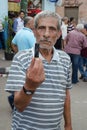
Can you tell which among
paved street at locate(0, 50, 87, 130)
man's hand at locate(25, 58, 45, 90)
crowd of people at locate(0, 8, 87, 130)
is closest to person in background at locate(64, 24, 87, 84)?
paved street at locate(0, 50, 87, 130)

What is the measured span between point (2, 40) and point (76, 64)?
6959 millimetres

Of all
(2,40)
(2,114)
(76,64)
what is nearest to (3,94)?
(2,114)

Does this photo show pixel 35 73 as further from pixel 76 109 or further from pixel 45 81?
pixel 76 109

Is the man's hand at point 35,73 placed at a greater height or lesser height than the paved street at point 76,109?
greater

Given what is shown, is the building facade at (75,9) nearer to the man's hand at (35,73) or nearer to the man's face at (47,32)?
the man's face at (47,32)

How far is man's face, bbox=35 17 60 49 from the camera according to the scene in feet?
9.04

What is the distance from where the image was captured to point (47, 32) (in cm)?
280

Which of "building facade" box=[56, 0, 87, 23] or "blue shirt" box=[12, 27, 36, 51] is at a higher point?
"blue shirt" box=[12, 27, 36, 51]

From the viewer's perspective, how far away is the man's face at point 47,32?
2756mm

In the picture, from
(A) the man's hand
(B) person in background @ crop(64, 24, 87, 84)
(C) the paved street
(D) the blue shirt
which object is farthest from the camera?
(B) person in background @ crop(64, 24, 87, 84)

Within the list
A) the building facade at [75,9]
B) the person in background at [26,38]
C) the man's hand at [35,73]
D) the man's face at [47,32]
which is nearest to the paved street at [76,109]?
the person in background at [26,38]

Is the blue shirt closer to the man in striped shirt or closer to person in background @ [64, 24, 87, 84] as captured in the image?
person in background @ [64, 24, 87, 84]

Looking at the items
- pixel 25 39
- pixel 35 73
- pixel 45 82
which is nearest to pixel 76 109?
pixel 25 39

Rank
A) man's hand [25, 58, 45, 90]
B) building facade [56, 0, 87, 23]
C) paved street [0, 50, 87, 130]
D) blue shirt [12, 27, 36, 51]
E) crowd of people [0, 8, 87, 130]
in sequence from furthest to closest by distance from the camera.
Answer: building facade [56, 0, 87, 23], blue shirt [12, 27, 36, 51], paved street [0, 50, 87, 130], crowd of people [0, 8, 87, 130], man's hand [25, 58, 45, 90]
